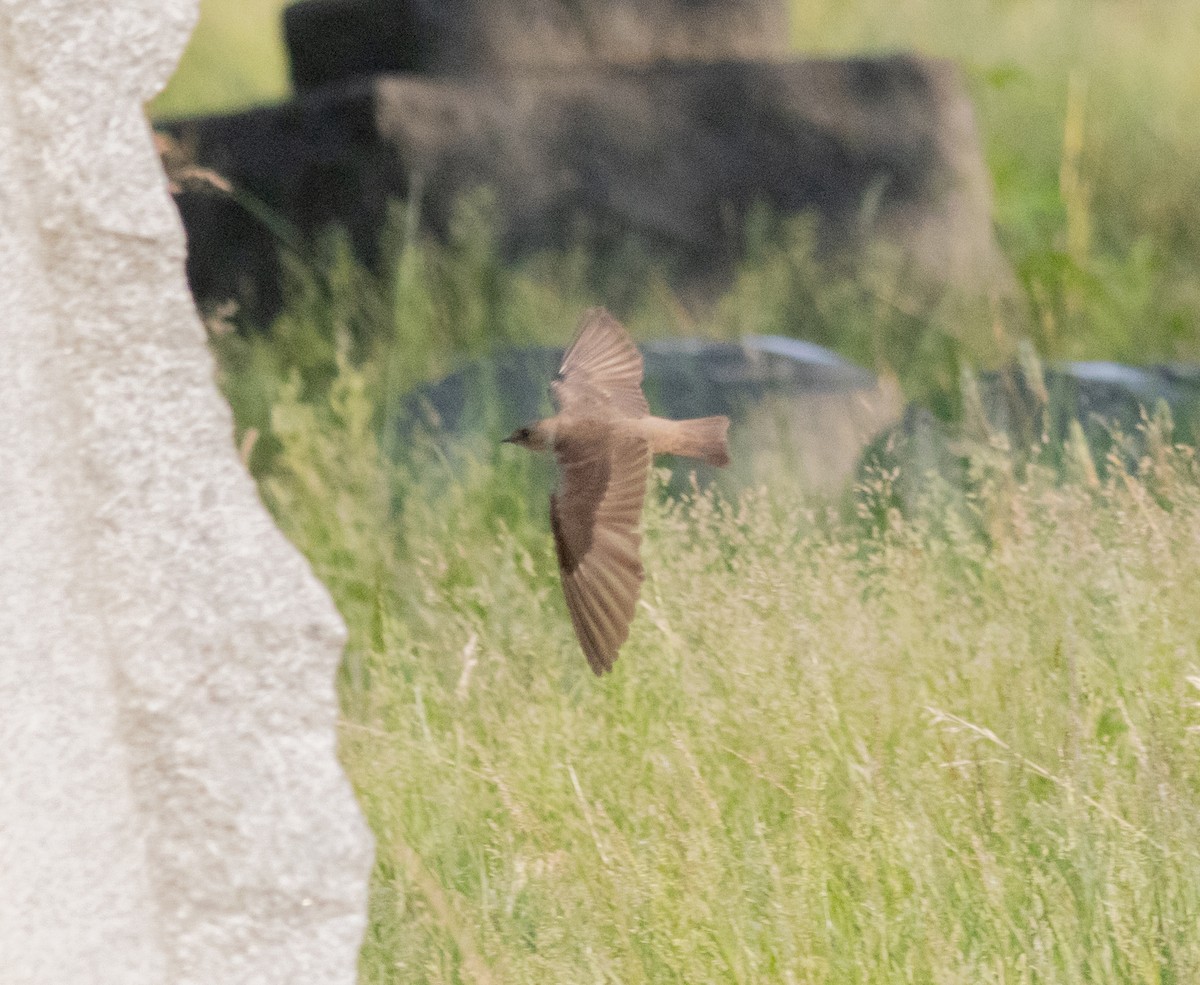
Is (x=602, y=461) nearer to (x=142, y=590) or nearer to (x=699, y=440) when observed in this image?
(x=699, y=440)

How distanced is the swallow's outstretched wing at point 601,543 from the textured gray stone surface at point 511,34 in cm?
315

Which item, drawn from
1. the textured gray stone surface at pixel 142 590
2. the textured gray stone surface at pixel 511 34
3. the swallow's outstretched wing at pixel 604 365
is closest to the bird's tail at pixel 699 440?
the swallow's outstretched wing at pixel 604 365

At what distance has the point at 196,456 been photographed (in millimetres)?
1700

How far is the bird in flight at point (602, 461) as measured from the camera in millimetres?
2162

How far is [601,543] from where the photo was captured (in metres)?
2.20

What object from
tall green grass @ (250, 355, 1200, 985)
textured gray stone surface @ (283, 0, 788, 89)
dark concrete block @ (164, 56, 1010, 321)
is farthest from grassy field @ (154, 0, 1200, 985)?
textured gray stone surface @ (283, 0, 788, 89)

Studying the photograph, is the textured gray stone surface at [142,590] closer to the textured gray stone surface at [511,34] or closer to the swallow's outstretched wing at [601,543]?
the swallow's outstretched wing at [601,543]

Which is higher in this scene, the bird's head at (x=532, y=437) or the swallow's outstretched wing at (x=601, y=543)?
the bird's head at (x=532, y=437)

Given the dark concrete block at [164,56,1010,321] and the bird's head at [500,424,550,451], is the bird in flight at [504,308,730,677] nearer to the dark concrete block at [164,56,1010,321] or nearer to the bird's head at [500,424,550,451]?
the bird's head at [500,424,550,451]

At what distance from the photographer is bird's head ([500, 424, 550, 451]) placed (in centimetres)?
248

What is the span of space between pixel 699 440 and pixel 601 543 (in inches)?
16.9

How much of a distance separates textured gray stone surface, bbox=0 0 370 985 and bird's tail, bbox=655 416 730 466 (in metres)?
0.93

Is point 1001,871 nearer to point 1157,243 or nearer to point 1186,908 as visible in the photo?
point 1186,908

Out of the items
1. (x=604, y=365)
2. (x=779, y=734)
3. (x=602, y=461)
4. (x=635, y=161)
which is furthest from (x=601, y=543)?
(x=635, y=161)
